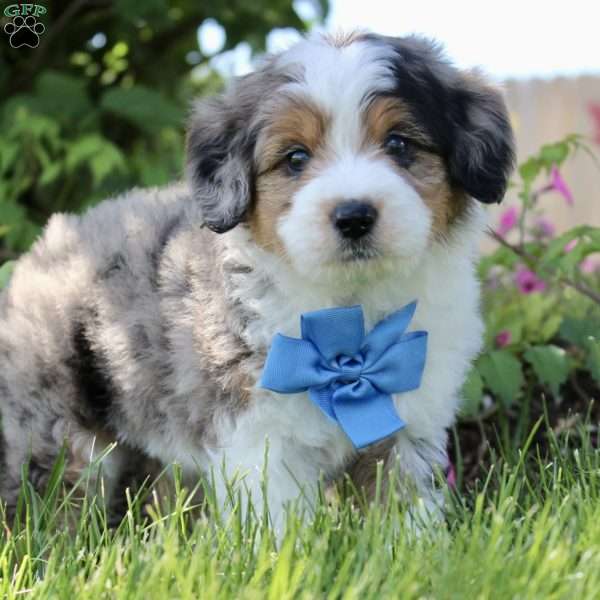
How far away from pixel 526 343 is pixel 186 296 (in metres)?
1.77

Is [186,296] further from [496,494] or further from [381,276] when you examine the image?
[496,494]

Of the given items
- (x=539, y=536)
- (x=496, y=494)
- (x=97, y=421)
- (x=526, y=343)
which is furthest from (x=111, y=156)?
(x=539, y=536)

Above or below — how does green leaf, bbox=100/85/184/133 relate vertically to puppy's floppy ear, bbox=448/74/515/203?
below

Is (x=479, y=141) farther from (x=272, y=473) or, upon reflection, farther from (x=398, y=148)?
(x=272, y=473)

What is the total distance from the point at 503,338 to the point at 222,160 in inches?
72.3

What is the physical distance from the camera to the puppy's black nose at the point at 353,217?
3211 mm

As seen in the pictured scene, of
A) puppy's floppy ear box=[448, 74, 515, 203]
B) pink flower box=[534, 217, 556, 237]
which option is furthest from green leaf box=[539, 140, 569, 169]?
pink flower box=[534, 217, 556, 237]

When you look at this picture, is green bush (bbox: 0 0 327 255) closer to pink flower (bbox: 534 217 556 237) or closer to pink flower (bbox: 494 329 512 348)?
pink flower (bbox: 534 217 556 237)

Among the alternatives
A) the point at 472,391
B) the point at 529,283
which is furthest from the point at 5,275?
the point at 529,283

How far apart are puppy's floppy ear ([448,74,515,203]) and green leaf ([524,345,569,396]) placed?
112 centimetres

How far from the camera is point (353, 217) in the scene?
3213 millimetres

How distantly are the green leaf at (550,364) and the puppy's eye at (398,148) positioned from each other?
1.44 metres

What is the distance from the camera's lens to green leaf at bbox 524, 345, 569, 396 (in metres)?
4.48

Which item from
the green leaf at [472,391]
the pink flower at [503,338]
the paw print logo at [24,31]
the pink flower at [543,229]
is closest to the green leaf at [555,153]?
the pink flower at [503,338]
